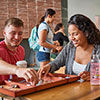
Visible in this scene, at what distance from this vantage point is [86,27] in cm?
212

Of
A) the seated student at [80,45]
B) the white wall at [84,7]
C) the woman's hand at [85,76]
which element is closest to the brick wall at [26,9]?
the white wall at [84,7]

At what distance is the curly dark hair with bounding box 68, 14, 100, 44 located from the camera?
2.11 m

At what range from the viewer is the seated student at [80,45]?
2.10 m

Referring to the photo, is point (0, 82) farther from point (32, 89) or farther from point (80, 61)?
point (80, 61)

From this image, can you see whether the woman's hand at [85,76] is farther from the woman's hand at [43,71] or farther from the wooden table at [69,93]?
the woman's hand at [43,71]

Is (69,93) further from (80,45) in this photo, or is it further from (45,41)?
(45,41)

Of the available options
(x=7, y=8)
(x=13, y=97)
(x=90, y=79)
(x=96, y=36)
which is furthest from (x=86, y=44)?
(x=7, y=8)

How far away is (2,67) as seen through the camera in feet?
5.83

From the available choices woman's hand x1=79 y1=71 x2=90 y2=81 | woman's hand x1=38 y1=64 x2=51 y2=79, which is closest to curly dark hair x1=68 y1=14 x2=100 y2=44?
woman's hand x1=79 y1=71 x2=90 y2=81

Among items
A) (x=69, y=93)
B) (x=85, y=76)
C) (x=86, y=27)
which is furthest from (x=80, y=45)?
(x=69, y=93)

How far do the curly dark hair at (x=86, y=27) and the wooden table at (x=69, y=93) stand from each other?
25.2 inches

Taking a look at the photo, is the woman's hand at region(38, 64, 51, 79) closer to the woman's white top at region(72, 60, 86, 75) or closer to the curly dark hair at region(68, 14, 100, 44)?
the woman's white top at region(72, 60, 86, 75)

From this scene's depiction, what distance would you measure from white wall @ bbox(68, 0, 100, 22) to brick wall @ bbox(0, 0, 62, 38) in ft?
1.50

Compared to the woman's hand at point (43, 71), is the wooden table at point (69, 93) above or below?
below
